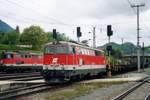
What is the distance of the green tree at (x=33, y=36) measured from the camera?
493 ft

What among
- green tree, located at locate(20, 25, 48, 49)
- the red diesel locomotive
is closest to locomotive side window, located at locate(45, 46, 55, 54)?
the red diesel locomotive

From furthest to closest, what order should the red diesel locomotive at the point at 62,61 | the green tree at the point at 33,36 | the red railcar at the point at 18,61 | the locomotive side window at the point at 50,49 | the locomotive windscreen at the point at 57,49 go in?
the green tree at the point at 33,36 < the red railcar at the point at 18,61 < the locomotive side window at the point at 50,49 < the locomotive windscreen at the point at 57,49 < the red diesel locomotive at the point at 62,61

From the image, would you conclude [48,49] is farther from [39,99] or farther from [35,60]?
[35,60]

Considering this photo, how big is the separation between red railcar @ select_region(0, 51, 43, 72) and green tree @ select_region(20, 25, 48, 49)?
90413mm

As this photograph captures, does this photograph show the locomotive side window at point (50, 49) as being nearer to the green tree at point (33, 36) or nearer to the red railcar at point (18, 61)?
the red railcar at point (18, 61)

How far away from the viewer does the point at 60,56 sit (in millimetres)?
29141

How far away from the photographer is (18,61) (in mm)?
54844

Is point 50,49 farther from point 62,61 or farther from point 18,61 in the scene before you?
point 18,61

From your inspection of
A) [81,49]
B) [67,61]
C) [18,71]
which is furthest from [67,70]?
[18,71]

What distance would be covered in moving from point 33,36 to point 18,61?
3848 inches

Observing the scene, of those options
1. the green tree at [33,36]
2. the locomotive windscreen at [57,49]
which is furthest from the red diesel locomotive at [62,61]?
the green tree at [33,36]

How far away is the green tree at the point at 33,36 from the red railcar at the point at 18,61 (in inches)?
3560

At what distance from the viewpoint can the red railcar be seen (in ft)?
177

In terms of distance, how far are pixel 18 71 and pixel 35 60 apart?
127 inches
